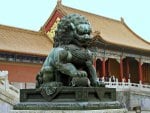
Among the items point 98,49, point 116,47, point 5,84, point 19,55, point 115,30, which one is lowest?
point 5,84

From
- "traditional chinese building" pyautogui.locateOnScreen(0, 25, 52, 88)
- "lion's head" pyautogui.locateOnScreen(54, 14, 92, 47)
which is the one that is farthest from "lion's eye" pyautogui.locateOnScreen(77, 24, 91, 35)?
"traditional chinese building" pyautogui.locateOnScreen(0, 25, 52, 88)

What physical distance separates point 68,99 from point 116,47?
2091 centimetres

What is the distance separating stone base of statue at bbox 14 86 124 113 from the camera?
3.42 meters

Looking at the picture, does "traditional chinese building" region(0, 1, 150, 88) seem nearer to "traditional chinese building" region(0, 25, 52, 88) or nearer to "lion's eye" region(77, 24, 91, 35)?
"traditional chinese building" region(0, 25, 52, 88)

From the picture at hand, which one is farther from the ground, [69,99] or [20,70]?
[20,70]

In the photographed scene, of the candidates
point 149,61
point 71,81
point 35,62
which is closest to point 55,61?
point 71,81

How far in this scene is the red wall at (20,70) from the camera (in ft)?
59.0

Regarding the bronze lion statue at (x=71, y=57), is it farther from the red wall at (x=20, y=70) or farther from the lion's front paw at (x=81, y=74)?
the red wall at (x=20, y=70)

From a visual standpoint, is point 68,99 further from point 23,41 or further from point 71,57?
point 23,41

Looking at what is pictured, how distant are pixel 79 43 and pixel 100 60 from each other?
67.9 feet

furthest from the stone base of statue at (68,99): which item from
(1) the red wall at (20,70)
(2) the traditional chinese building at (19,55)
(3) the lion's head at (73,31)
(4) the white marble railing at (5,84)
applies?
(1) the red wall at (20,70)

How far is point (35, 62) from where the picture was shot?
62.4 ft

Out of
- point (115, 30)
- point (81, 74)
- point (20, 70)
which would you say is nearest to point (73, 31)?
point (81, 74)

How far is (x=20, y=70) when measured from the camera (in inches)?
728
